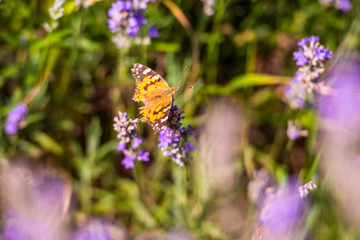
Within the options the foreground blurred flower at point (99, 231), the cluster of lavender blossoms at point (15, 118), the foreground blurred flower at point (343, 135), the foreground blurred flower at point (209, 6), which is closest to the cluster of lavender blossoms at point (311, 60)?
the foreground blurred flower at point (343, 135)

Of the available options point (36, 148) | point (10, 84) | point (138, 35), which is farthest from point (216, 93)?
point (10, 84)

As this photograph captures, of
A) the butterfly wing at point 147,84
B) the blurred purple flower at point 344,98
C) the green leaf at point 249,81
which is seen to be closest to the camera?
the butterfly wing at point 147,84

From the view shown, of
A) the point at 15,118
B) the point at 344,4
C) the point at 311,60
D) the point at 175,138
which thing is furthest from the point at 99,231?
the point at 344,4

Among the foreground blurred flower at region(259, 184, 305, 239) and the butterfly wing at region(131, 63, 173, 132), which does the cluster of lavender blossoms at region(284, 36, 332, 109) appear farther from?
the butterfly wing at region(131, 63, 173, 132)

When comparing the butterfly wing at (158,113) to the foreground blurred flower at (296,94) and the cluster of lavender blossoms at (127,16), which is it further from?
the foreground blurred flower at (296,94)

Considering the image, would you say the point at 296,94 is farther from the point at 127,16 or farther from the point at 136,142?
the point at 136,142

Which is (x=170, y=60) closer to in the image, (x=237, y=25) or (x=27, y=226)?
(x=237, y=25)
